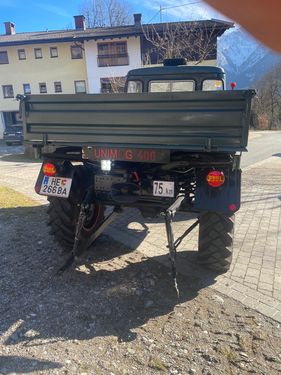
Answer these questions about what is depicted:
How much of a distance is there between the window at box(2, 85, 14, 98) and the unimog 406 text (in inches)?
1340

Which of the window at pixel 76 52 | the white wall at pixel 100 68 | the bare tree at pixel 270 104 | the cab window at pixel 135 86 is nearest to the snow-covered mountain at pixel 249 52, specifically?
the cab window at pixel 135 86

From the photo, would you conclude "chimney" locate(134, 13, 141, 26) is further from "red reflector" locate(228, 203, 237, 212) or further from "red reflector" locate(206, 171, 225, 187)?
"red reflector" locate(228, 203, 237, 212)

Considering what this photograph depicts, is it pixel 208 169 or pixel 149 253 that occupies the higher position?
pixel 208 169

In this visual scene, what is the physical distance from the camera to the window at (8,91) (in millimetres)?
35062

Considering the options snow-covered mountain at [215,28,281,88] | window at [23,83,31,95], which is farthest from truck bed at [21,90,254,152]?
window at [23,83,31,95]

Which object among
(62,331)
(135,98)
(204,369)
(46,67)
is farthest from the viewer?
(46,67)

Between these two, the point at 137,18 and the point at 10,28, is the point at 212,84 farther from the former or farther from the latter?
the point at 10,28

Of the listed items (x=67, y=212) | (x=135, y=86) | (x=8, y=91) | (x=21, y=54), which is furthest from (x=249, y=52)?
(x=8, y=91)

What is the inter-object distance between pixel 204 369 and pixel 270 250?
2.62 metres

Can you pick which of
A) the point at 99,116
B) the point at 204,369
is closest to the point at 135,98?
the point at 99,116

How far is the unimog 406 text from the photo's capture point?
10.9ft

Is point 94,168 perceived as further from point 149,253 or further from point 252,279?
point 252,279

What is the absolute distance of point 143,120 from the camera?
139 inches

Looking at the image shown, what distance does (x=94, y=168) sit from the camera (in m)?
4.37
